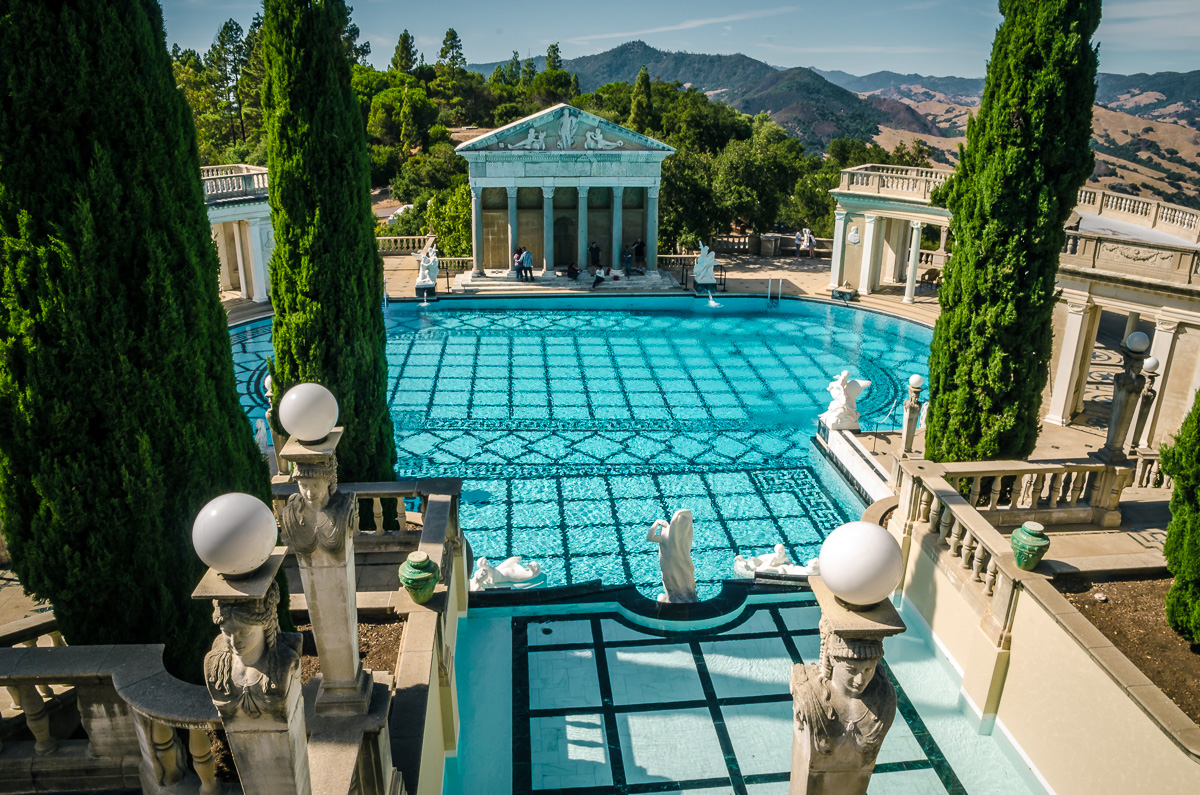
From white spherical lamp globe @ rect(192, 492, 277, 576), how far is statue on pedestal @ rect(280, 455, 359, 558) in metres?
1.27

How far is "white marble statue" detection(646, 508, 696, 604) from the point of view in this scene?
9.75 m

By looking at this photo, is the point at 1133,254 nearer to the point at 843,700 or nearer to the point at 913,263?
the point at 913,263

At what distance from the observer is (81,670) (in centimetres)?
482

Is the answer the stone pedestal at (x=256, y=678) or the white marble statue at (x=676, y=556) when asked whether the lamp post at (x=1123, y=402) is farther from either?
the stone pedestal at (x=256, y=678)

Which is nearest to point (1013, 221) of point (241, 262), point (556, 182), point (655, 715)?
point (655, 715)

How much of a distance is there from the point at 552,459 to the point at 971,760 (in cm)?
965

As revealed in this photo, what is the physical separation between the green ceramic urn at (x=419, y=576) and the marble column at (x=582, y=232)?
25852 mm

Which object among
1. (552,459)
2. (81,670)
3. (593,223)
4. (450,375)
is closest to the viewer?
(81,670)

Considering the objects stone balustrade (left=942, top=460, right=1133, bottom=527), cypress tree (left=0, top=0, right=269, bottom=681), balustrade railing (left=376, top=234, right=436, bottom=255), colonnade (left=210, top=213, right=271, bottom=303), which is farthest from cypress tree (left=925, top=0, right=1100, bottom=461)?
balustrade railing (left=376, top=234, right=436, bottom=255)

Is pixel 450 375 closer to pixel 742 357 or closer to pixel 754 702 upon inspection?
pixel 742 357

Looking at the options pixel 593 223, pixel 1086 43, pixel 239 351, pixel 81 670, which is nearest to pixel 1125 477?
pixel 1086 43

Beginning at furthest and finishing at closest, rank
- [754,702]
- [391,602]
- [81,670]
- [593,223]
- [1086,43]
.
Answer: [593,223] → [1086,43] → [754,702] → [391,602] → [81,670]

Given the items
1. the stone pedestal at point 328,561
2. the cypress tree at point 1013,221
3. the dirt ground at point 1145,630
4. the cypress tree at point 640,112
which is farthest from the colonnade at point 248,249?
the cypress tree at point 640,112

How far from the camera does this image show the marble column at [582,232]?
103 ft
